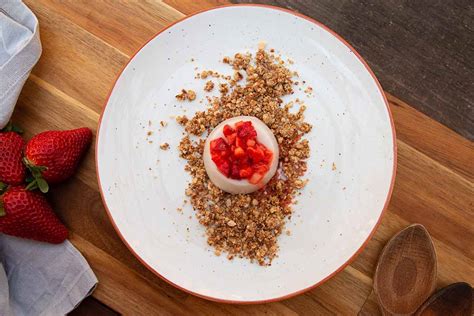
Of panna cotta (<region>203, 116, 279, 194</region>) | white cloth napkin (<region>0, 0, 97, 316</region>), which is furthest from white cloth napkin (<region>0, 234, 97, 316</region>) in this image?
panna cotta (<region>203, 116, 279, 194</region>)

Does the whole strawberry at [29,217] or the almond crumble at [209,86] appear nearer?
the whole strawberry at [29,217]

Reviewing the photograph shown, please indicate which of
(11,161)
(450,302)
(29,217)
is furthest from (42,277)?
(450,302)

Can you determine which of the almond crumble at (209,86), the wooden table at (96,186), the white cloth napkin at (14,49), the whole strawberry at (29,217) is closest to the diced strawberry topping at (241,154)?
the almond crumble at (209,86)

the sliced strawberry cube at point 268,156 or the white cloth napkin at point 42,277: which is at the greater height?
the sliced strawberry cube at point 268,156

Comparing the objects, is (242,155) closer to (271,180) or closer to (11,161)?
(271,180)

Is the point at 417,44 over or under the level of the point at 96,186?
over

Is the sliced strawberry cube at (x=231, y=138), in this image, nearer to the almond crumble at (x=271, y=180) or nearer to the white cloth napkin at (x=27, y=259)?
the almond crumble at (x=271, y=180)

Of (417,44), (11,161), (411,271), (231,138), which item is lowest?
(411,271)
